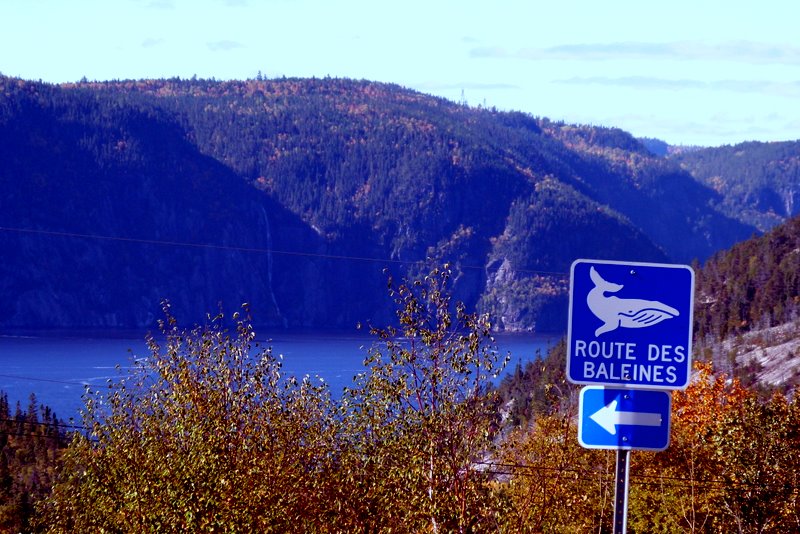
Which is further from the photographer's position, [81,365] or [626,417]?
[81,365]

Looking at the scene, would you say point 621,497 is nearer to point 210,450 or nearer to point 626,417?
point 626,417

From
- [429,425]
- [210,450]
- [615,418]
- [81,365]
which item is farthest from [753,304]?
[615,418]

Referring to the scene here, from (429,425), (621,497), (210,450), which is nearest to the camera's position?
(621,497)

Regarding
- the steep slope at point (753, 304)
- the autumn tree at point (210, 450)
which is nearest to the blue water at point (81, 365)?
the steep slope at point (753, 304)

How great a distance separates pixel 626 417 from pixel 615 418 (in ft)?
0.21

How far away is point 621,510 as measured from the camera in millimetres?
7051

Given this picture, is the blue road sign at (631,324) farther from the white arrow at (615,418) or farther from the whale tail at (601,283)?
the white arrow at (615,418)

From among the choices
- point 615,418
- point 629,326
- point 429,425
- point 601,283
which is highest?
point 601,283

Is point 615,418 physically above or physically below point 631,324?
below

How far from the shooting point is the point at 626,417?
722cm

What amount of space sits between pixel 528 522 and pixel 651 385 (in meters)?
11.5

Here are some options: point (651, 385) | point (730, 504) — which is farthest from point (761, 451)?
point (651, 385)

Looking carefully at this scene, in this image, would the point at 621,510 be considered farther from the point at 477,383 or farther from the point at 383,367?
the point at 383,367

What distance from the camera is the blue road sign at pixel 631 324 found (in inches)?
280
